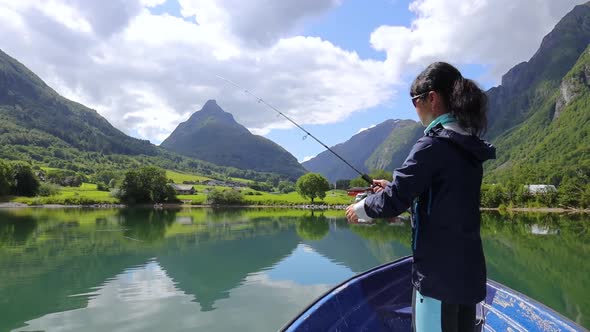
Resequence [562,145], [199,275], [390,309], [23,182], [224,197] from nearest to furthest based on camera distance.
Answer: [390,309], [199,275], [23,182], [224,197], [562,145]

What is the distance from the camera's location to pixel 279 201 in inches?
4178

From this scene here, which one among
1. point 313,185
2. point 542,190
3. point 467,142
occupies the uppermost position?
point 313,185

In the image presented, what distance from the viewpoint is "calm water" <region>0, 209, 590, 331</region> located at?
12.2 meters

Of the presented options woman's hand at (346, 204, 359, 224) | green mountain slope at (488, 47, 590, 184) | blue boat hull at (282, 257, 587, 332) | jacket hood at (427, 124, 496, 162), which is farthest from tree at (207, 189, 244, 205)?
jacket hood at (427, 124, 496, 162)

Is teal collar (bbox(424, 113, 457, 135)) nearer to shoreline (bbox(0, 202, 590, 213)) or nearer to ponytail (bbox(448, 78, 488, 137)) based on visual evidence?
ponytail (bbox(448, 78, 488, 137))

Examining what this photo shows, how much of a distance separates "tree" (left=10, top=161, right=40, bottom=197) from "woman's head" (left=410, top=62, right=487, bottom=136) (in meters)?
110

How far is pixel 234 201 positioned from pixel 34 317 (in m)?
90.7

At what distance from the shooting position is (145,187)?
317 feet

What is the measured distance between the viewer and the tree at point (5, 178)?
8469 cm

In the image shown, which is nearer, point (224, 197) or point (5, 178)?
point (5, 178)

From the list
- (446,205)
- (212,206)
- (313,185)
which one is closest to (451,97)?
(446,205)

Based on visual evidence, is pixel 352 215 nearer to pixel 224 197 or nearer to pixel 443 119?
pixel 443 119

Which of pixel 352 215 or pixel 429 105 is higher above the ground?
pixel 429 105

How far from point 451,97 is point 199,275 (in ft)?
57.1
